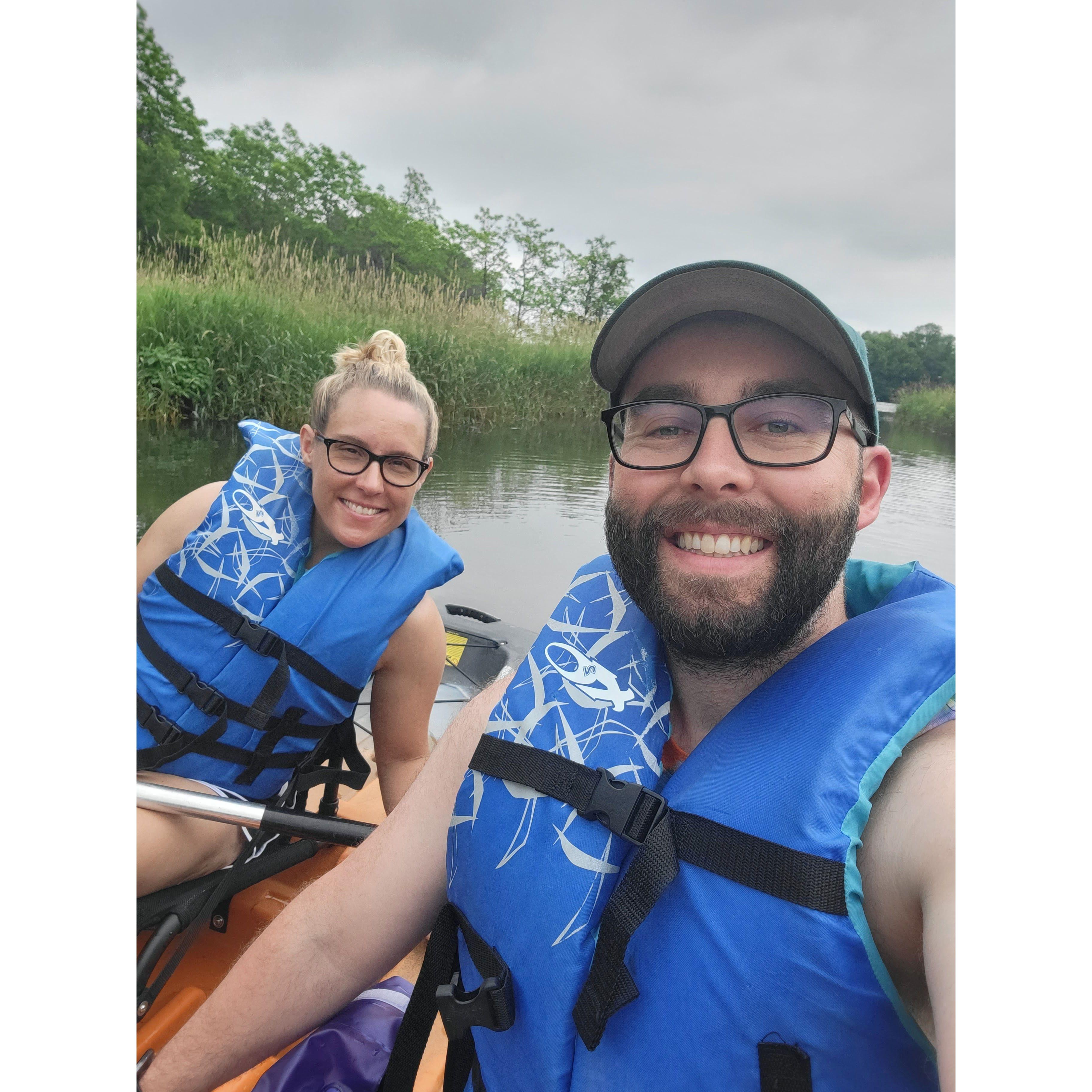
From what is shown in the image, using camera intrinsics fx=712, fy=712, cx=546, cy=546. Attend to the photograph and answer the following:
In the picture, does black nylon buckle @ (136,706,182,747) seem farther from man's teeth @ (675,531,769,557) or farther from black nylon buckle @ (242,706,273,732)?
man's teeth @ (675,531,769,557)

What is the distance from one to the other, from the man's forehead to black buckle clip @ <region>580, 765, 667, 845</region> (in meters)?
0.51

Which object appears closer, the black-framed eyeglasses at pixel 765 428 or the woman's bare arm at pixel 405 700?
the black-framed eyeglasses at pixel 765 428

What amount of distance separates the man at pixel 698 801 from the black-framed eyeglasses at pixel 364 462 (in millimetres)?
936

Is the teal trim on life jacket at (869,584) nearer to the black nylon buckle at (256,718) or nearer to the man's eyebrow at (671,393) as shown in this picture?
the man's eyebrow at (671,393)

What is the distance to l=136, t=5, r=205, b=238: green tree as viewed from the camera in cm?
1955

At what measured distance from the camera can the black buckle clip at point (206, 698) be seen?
1.78 metres

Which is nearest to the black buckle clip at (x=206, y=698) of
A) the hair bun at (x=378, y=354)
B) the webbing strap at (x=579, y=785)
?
the hair bun at (x=378, y=354)

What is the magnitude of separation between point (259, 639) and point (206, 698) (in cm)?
19

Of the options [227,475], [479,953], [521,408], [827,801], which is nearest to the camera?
[827,801]

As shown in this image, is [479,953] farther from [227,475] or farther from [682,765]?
[227,475]

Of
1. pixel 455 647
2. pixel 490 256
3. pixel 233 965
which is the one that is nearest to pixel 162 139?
pixel 490 256

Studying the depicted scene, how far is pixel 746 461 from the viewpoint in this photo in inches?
36.0
